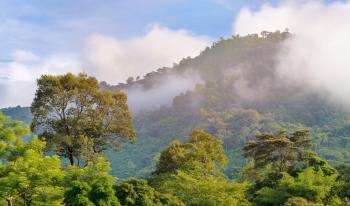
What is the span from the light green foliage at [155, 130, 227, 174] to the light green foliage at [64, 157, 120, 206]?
12.0 meters

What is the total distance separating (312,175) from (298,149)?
11261mm

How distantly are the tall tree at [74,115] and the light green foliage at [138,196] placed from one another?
26.2ft

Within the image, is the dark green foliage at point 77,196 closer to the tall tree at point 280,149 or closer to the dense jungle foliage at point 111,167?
the dense jungle foliage at point 111,167

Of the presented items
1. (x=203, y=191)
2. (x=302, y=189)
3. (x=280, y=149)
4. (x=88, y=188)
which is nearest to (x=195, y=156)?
(x=203, y=191)

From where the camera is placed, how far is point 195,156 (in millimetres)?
39312

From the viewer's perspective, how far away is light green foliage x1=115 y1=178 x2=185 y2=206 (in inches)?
1142

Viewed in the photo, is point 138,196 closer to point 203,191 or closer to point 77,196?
point 203,191

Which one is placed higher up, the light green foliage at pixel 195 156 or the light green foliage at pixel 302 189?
the light green foliage at pixel 195 156

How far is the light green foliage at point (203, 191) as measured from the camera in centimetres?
3206

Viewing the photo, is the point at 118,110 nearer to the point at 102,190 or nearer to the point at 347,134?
the point at 102,190

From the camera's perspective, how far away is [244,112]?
188m

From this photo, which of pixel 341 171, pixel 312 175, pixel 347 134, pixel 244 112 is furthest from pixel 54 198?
pixel 244 112

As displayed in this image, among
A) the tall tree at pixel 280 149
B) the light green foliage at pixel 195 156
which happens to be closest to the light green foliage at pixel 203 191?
the light green foliage at pixel 195 156

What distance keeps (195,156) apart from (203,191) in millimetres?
6644
